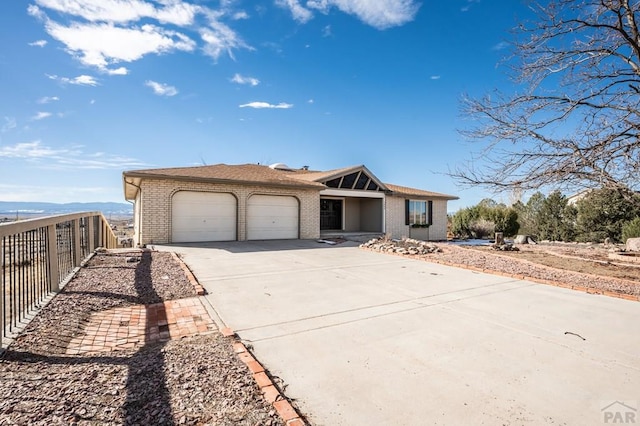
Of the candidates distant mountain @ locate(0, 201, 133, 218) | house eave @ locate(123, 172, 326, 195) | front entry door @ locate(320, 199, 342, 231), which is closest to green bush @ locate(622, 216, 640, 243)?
front entry door @ locate(320, 199, 342, 231)

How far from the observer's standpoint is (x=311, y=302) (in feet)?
16.5

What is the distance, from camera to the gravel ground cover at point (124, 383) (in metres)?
2.09

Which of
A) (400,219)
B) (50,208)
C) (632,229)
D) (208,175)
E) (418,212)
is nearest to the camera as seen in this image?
(208,175)

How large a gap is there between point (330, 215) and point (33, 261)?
15862mm

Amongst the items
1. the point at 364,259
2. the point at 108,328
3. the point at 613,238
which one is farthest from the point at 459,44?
the point at 613,238

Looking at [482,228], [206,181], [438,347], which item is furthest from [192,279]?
[482,228]

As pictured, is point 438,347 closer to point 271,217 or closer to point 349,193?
point 271,217

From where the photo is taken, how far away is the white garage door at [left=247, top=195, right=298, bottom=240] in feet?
46.0

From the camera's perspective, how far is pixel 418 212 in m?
19.7

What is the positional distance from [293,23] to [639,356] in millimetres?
11971

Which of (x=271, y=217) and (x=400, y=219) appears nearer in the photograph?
(x=271, y=217)

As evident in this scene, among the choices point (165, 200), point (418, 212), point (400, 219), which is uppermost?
point (165, 200)

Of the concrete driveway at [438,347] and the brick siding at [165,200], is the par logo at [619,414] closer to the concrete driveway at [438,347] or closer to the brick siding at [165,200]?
the concrete driveway at [438,347]

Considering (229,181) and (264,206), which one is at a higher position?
(229,181)
